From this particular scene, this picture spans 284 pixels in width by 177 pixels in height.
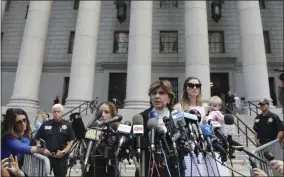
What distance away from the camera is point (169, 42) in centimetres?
2575

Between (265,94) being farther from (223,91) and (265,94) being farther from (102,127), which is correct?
(102,127)

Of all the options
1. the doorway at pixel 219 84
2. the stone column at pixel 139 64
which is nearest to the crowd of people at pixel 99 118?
the stone column at pixel 139 64

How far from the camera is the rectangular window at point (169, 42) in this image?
25609 millimetres

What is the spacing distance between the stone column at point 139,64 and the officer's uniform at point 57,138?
33.7ft

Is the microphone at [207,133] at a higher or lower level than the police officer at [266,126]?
lower

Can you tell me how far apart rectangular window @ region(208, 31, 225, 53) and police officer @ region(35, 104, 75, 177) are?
2068 centimetres

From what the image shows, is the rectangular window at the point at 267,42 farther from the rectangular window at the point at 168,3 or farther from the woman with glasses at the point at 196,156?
the woman with glasses at the point at 196,156

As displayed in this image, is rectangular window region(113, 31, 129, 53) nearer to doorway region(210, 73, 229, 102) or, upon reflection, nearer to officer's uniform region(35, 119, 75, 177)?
doorway region(210, 73, 229, 102)

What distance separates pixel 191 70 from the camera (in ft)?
58.0

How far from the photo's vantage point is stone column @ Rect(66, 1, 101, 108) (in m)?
18.0

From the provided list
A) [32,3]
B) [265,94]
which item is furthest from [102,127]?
[32,3]

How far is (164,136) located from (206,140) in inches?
21.4

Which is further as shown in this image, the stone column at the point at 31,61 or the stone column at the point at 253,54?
the stone column at the point at 31,61

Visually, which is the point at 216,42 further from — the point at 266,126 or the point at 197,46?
the point at 266,126
